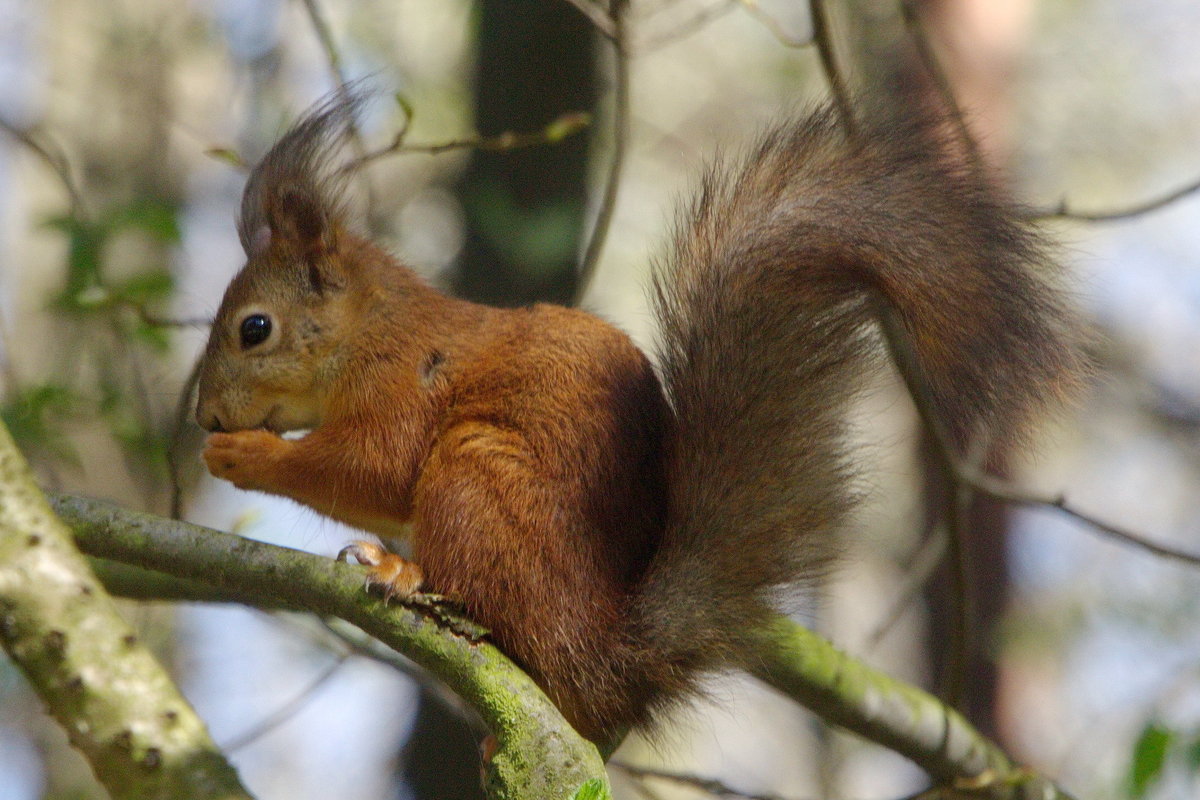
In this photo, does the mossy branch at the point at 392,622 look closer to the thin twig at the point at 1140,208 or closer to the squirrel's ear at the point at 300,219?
the squirrel's ear at the point at 300,219

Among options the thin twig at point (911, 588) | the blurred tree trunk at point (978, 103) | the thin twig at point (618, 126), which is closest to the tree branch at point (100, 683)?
the thin twig at point (618, 126)

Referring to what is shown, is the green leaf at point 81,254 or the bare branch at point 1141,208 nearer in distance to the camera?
the bare branch at point 1141,208

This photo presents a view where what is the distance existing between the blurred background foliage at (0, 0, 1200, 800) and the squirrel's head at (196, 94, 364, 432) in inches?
4.1

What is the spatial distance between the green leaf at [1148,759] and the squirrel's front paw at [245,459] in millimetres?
1596

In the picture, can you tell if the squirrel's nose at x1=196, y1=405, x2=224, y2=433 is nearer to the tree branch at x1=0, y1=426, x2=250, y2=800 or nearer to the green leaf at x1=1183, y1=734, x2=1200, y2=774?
the tree branch at x1=0, y1=426, x2=250, y2=800

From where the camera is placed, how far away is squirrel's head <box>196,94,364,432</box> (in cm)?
248

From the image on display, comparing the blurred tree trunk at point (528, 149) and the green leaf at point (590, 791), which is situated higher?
the blurred tree trunk at point (528, 149)

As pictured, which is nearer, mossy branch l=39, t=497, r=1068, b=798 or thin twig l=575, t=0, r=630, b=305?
mossy branch l=39, t=497, r=1068, b=798

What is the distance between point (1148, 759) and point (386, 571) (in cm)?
124

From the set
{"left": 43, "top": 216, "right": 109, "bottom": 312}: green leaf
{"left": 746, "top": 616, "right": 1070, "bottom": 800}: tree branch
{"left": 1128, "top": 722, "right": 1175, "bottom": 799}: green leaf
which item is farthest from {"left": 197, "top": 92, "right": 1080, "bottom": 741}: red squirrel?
{"left": 43, "top": 216, "right": 109, "bottom": 312}: green leaf

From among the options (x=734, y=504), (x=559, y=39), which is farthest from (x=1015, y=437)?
(x=559, y=39)

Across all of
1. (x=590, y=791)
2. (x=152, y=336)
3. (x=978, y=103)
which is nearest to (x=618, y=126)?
(x=152, y=336)

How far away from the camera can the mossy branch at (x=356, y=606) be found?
1.69 metres

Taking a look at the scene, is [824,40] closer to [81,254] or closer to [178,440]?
[178,440]
